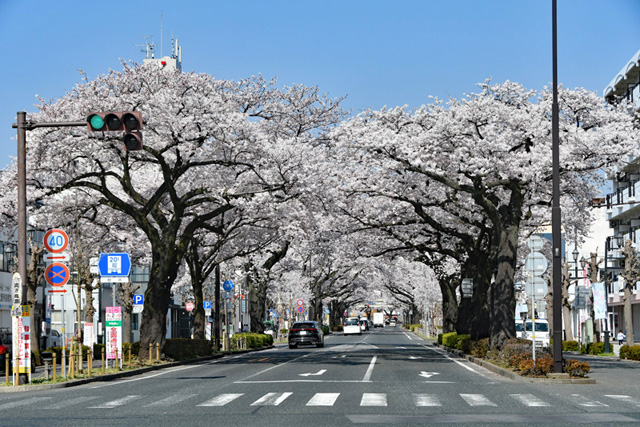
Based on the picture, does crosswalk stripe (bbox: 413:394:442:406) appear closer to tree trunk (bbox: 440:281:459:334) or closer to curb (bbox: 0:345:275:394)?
curb (bbox: 0:345:275:394)

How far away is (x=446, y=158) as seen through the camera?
32.0 metres

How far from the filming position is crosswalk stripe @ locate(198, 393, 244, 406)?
14.6 meters

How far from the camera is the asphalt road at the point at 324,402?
12.1 meters

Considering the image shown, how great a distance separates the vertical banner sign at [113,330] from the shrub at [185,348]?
5.61 m

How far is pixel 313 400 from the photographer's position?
15.2 m

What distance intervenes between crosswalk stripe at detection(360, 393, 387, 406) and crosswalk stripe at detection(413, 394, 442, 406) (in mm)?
573

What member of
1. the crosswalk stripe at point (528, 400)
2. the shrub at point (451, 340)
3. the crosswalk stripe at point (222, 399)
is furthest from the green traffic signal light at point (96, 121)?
the shrub at point (451, 340)

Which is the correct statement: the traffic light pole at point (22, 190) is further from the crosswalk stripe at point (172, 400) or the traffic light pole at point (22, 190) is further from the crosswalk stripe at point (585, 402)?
the crosswalk stripe at point (585, 402)

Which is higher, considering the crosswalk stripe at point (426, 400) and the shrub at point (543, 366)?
the crosswalk stripe at point (426, 400)

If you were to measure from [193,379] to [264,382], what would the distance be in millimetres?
2741

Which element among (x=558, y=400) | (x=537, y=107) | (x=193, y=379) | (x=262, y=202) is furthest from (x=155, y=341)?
(x=558, y=400)

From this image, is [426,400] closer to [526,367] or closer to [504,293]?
[526,367]

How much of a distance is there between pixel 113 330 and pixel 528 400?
48.8 feet

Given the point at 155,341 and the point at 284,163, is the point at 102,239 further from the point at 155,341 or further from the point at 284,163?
the point at 284,163
